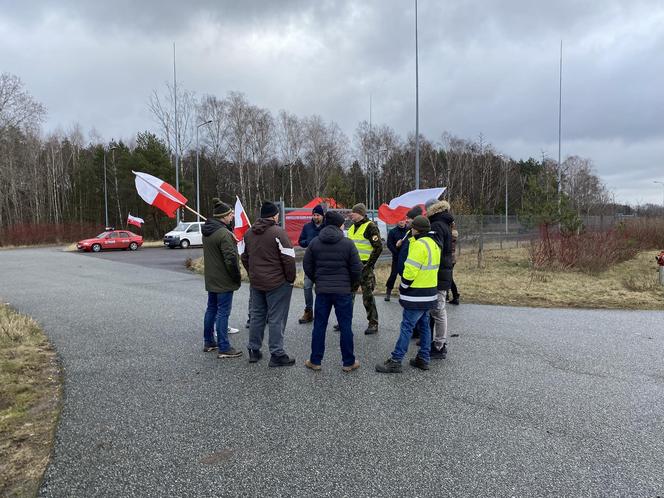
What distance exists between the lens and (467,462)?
10.1 ft

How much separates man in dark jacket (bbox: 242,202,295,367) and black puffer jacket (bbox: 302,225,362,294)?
357 mm

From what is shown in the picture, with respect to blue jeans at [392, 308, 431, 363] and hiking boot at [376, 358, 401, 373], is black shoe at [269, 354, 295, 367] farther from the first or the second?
blue jeans at [392, 308, 431, 363]

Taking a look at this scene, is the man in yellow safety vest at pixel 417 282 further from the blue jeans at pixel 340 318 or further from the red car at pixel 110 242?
the red car at pixel 110 242

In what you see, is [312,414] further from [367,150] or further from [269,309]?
[367,150]

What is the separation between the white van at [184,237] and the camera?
100 ft

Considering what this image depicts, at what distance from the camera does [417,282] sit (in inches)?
188

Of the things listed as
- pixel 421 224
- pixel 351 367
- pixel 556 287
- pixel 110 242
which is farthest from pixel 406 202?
pixel 110 242

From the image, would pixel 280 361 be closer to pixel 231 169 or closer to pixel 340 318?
pixel 340 318

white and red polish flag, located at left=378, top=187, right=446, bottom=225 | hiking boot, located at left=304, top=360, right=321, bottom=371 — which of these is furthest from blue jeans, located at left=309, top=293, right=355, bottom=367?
white and red polish flag, located at left=378, top=187, right=446, bottom=225

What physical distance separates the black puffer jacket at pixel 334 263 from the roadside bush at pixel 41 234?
42.5 metres

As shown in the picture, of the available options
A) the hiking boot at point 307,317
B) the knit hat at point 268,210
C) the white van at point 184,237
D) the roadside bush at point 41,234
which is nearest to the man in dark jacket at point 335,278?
the knit hat at point 268,210

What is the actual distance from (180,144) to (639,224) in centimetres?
4171

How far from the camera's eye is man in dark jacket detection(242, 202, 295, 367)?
16.5ft

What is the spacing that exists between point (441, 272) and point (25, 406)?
4378mm
